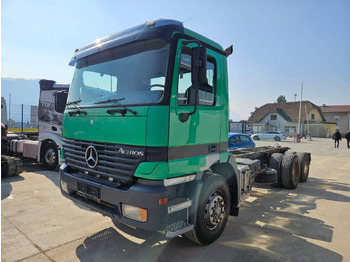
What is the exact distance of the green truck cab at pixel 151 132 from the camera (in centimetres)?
265

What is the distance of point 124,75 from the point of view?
10.2ft

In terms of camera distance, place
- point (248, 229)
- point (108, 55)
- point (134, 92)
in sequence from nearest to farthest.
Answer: point (134, 92) < point (108, 55) < point (248, 229)

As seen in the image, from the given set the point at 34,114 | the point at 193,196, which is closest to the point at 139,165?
the point at 193,196

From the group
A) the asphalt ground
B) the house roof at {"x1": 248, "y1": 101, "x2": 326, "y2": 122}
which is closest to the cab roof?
the asphalt ground

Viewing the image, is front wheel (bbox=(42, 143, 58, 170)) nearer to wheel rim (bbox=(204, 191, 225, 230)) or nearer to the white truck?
the white truck

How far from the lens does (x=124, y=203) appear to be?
273 cm

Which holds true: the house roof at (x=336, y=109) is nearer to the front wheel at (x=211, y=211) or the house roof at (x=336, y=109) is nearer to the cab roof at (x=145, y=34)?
the front wheel at (x=211, y=211)

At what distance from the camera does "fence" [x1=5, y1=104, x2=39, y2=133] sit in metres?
13.9

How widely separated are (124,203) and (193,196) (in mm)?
856

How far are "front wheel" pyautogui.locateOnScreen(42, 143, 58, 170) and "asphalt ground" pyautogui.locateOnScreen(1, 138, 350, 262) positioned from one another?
241cm

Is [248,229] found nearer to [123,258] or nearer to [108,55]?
[123,258]

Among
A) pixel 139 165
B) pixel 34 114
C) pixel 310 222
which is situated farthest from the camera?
pixel 34 114

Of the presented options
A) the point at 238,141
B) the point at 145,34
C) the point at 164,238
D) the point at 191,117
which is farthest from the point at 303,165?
the point at 145,34

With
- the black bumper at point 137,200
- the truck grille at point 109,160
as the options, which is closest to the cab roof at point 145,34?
the truck grille at point 109,160
